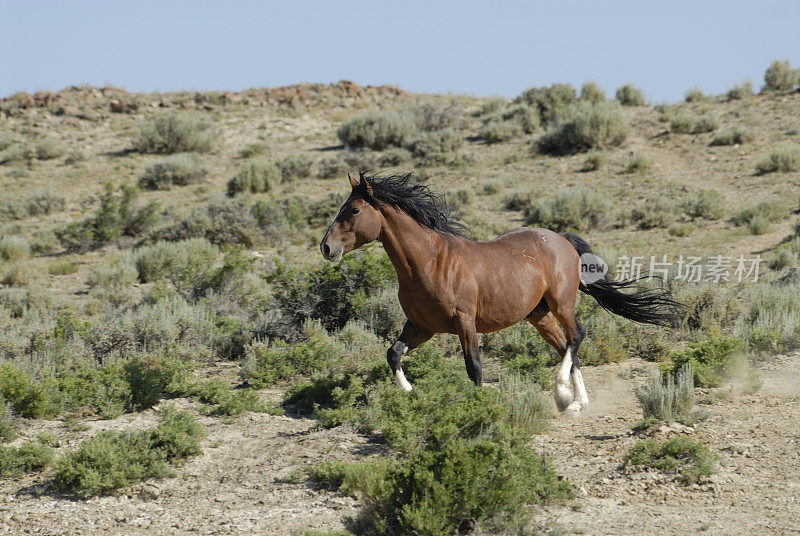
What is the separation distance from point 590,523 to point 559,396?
2.46m

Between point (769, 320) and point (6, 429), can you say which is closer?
point (6, 429)

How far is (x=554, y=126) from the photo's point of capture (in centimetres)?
2802

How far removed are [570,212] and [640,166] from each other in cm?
537

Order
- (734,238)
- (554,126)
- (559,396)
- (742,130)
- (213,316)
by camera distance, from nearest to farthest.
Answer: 1. (559,396)
2. (213,316)
3. (734,238)
4. (742,130)
5. (554,126)

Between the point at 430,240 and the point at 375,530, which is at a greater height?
the point at 430,240

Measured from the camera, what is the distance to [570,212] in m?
19.5

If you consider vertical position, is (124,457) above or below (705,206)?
below

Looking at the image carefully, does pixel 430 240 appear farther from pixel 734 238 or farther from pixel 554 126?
pixel 554 126

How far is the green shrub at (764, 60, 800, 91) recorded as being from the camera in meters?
30.7

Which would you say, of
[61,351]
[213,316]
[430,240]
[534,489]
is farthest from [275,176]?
[534,489]

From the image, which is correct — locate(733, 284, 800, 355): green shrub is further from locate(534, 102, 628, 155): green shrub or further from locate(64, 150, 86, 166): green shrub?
locate(64, 150, 86, 166): green shrub

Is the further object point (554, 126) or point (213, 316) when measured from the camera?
point (554, 126)

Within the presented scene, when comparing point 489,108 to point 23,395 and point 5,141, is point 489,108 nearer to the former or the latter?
point 5,141

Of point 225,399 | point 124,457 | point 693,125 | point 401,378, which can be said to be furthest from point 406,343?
point 693,125
